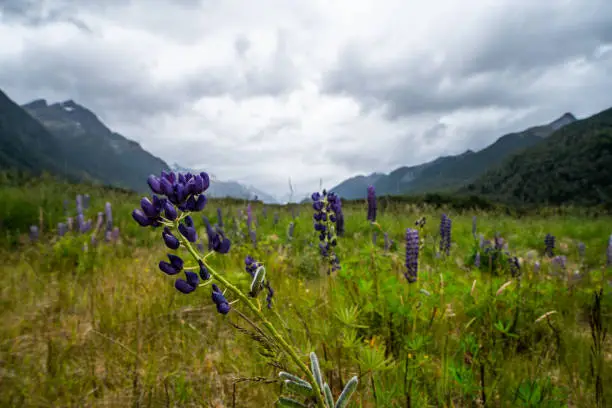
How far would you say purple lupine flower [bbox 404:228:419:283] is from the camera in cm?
233

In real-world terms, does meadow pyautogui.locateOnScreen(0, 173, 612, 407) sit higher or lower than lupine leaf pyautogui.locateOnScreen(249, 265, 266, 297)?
lower

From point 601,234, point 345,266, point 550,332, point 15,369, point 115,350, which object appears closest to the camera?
point 15,369

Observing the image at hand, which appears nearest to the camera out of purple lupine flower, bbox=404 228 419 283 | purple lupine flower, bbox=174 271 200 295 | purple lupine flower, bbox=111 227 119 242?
purple lupine flower, bbox=174 271 200 295

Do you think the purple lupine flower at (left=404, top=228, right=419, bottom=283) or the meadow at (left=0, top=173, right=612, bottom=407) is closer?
the meadow at (left=0, top=173, right=612, bottom=407)

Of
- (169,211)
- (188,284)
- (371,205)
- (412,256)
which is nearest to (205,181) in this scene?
(169,211)

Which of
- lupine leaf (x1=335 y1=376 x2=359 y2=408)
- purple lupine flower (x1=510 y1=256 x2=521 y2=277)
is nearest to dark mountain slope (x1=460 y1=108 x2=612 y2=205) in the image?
purple lupine flower (x1=510 y1=256 x2=521 y2=277)

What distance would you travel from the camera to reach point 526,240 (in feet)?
22.8

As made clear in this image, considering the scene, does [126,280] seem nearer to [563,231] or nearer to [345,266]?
[345,266]

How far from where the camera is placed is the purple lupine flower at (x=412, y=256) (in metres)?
2.33

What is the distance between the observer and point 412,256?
2396mm

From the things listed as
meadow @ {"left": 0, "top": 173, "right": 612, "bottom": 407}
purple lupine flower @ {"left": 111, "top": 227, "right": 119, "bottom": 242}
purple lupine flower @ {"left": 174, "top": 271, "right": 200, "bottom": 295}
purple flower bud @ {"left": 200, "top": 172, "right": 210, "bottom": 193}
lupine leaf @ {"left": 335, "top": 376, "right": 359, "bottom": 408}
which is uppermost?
purple flower bud @ {"left": 200, "top": 172, "right": 210, "bottom": 193}

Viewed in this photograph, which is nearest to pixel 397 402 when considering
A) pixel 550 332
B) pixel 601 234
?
pixel 550 332

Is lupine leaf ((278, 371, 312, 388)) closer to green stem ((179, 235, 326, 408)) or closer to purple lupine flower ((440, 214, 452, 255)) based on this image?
green stem ((179, 235, 326, 408))

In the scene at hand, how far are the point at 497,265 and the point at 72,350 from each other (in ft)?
14.1
